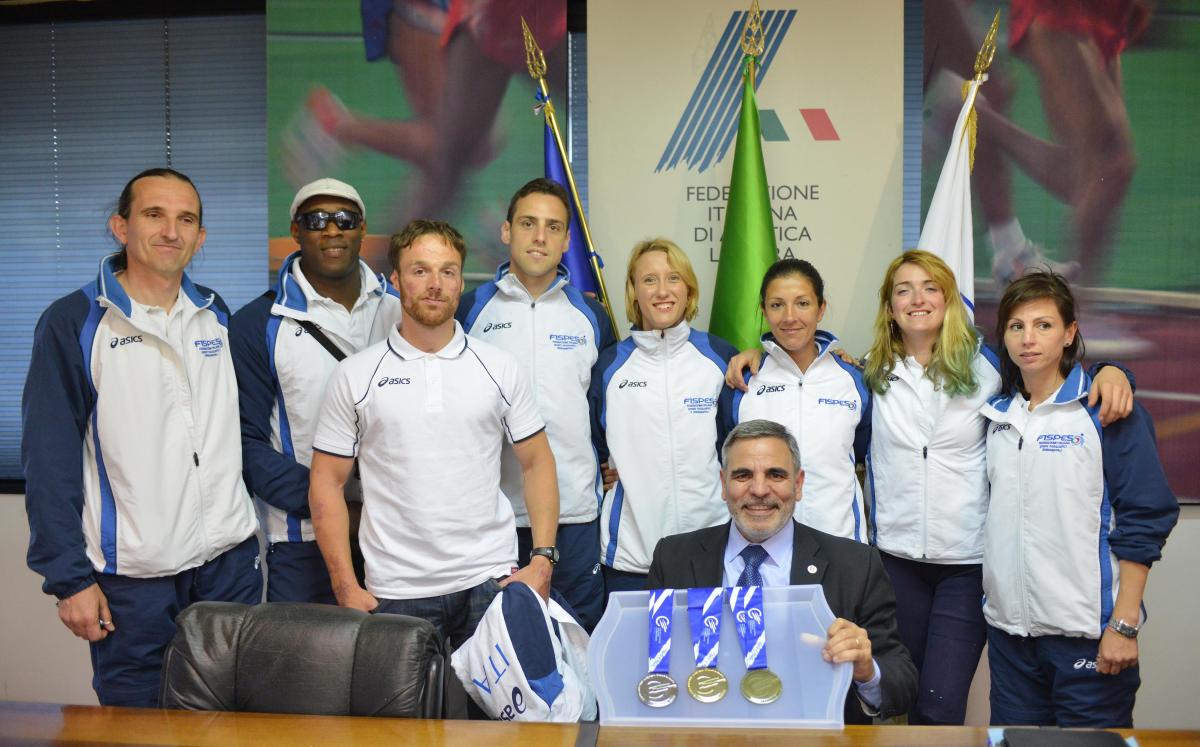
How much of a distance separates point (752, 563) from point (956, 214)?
1873mm

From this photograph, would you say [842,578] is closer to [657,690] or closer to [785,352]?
[657,690]

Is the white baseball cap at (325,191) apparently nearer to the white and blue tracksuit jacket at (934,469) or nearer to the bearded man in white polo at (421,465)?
the bearded man in white polo at (421,465)

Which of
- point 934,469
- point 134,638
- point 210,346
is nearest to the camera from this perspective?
point 134,638

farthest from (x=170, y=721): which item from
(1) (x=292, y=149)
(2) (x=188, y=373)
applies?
(1) (x=292, y=149)

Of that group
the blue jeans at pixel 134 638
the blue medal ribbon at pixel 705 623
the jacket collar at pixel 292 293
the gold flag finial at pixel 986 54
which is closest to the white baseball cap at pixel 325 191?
the jacket collar at pixel 292 293

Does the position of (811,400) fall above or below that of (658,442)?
above

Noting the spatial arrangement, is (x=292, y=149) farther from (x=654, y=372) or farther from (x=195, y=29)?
(x=654, y=372)

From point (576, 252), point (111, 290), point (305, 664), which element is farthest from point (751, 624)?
point (576, 252)

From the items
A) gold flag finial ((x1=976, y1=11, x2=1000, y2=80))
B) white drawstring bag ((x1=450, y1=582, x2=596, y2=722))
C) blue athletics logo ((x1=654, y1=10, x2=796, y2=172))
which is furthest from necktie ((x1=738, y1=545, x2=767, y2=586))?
gold flag finial ((x1=976, y1=11, x2=1000, y2=80))

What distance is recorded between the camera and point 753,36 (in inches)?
148

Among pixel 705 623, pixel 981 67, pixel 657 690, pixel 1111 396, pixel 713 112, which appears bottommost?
pixel 657 690

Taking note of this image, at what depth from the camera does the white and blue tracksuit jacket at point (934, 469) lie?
2.76m

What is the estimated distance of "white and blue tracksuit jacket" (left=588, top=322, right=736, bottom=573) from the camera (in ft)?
9.57

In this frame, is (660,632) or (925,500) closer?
(660,632)
